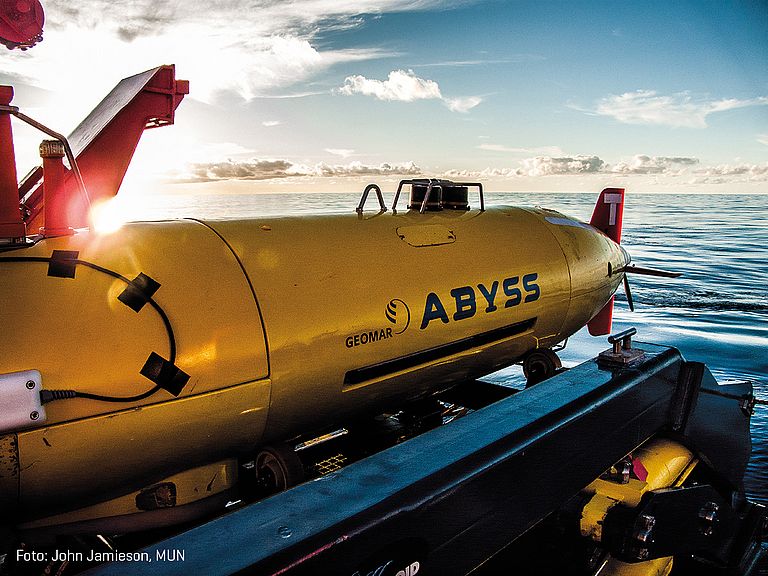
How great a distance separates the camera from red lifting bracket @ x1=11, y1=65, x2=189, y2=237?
323 centimetres

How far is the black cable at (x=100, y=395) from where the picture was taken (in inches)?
76.0

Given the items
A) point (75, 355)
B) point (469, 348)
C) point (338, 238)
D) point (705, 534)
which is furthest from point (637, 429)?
point (75, 355)

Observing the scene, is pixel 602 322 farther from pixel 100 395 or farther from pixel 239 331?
pixel 100 395

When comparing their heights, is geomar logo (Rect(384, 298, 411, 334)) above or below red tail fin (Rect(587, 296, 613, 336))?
above

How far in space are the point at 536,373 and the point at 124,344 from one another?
2.80 metres

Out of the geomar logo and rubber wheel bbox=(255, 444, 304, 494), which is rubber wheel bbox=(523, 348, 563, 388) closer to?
the geomar logo

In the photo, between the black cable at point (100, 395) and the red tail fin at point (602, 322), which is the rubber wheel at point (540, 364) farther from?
the black cable at point (100, 395)

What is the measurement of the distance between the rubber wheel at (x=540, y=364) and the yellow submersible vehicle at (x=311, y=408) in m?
0.15

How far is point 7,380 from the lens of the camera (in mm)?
1853

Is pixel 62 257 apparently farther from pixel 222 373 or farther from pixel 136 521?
pixel 136 521

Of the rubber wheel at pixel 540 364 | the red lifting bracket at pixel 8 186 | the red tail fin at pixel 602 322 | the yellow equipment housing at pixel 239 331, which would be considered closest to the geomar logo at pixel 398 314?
the yellow equipment housing at pixel 239 331

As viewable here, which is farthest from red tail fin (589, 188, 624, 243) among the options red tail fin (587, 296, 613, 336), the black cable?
the black cable

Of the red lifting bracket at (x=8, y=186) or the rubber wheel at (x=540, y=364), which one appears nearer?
the red lifting bracket at (x=8, y=186)

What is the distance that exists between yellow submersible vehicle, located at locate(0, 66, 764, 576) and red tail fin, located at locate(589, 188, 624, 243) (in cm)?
155
